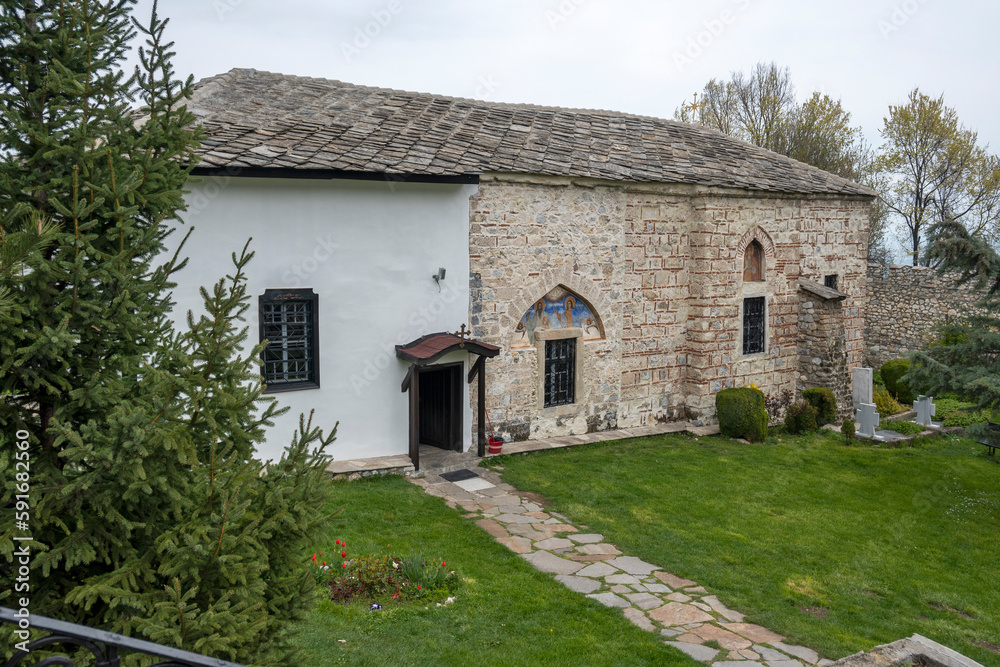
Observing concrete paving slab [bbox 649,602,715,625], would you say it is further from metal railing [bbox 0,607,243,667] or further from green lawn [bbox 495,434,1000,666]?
metal railing [bbox 0,607,243,667]

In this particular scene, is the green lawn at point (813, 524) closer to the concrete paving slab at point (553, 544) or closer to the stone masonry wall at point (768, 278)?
the concrete paving slab at point (553, 544)

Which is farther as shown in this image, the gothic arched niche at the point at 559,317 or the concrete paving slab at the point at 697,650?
the gothic arched niche at the point at 559,317

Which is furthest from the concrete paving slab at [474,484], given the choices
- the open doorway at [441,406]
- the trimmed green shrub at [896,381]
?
the trimmed green shrub at [896,381]

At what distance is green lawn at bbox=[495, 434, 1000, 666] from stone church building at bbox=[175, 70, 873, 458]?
4.95 feet

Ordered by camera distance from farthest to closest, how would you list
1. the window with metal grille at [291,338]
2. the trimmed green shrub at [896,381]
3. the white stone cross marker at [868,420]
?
the trimmed green shrub at [896,381] → the white stone cross marker at [868,420] → the window with metal grille at [291,338]

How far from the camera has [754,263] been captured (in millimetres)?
14820

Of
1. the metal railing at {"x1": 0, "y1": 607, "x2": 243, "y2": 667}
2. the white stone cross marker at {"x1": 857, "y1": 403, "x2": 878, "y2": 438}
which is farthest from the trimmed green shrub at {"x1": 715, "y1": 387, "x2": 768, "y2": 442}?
the metal railing at {"x1": 0, "y1": 607, "x2": 243, "y2": 667}

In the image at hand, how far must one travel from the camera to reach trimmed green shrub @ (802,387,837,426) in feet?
49.2

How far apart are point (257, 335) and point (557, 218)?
529 centimetres

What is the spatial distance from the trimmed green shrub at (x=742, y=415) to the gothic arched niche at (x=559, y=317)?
287 centimetres

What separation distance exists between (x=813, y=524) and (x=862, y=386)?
740 centimetres

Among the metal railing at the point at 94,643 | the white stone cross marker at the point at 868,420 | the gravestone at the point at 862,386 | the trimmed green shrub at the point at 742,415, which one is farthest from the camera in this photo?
the gravestone at the point at 862,386

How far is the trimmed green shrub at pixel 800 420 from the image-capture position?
1455 centimetres

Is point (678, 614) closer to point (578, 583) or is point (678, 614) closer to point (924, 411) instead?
point (578, 583)
